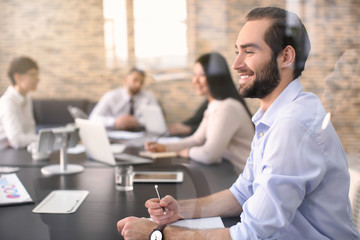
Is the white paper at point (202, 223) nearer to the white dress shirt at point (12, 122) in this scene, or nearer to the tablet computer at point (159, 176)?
the tablet computer at point (159, 176)

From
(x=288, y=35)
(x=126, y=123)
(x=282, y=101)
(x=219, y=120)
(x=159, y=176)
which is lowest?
(x=126, y=123)

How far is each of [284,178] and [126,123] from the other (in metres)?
2.64

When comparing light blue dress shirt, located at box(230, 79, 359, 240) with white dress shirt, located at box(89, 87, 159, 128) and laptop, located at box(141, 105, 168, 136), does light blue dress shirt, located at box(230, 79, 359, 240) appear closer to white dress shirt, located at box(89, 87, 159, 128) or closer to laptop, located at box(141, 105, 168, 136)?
laptop, located at box(141, 105, 168, 136)

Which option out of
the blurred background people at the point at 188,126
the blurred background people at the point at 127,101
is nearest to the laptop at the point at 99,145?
the blurred background people at the point at 188,126

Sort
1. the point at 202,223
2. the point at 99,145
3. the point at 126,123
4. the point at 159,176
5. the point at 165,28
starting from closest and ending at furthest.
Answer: the point at 202,223 → the point at 159,176 → the point at 99,145 → the point at 165,28 → the point at 126,123

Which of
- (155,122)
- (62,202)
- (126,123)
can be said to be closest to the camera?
(62,202)

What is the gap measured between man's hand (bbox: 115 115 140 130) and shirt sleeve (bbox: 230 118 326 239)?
91.4 inches

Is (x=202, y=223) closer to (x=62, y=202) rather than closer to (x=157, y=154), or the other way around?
(x=62, y=202)

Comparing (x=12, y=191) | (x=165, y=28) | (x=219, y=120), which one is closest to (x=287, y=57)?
(x=12, y=191)

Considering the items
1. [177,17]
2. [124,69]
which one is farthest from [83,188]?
[124,69]

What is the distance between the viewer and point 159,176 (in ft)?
5.00

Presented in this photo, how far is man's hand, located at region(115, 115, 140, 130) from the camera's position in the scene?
3.17 metres

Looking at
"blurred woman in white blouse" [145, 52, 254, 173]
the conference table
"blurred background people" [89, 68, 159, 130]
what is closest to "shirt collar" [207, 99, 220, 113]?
"blurred woman in white blouse" [145, 52, 254, 173]

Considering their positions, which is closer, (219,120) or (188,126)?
(219,120)
